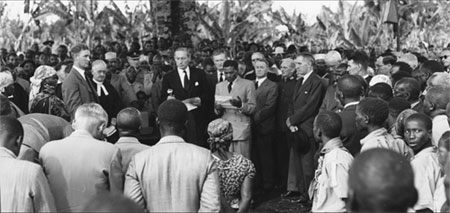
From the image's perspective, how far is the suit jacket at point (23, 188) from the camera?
14.4 ft

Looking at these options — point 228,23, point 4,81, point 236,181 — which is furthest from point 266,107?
point 228,23

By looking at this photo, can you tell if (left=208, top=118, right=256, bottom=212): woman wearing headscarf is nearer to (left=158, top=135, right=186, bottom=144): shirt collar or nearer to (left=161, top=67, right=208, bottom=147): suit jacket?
(left=158, top=135, right=186, bottom=144): shirt collar

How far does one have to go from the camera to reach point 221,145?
5.77 metres

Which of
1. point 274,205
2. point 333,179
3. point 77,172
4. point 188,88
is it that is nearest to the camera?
point 333,179

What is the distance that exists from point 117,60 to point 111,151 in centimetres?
779

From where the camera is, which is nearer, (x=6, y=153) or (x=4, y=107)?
(x=6, y=153)

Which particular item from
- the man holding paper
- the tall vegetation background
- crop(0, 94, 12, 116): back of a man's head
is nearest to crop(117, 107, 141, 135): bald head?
crop(0, 94, 12, 116): back of a man's head

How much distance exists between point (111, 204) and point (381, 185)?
Answer: 112 centimetres

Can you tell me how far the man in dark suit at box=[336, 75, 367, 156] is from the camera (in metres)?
6.50

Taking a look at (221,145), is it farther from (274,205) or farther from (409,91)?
(274,205)

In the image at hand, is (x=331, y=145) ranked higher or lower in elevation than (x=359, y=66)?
lower

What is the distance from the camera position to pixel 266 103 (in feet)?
31.8

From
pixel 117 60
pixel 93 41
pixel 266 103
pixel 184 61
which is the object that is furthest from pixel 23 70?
pixel 93 41

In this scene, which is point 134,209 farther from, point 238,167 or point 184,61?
point 184,61
